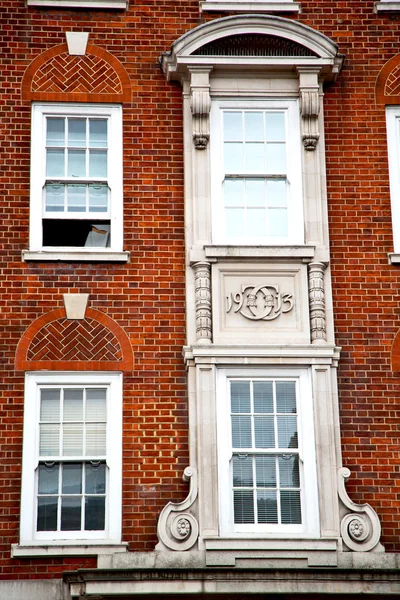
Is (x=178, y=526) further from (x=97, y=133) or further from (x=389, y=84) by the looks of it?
(x=389, y=84)

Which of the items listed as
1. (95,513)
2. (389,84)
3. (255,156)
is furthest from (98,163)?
(95,513)

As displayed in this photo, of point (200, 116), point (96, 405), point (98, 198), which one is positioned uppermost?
point (200, 116)

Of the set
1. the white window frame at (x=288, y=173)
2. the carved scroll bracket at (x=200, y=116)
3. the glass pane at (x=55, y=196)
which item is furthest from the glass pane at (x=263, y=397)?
the glass pane at (x=55, y=196)

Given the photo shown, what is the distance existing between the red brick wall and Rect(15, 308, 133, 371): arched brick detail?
5.1 inches

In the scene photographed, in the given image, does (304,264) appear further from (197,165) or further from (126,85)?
(126,85)

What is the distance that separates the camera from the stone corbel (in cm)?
1652

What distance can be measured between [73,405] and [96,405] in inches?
11.4

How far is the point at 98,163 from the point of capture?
1653 centimetres

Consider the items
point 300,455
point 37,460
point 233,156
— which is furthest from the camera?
point 233,156

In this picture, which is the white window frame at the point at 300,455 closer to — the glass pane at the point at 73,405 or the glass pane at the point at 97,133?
the glass pane at the point at 73,405

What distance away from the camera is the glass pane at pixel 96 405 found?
50.5ft

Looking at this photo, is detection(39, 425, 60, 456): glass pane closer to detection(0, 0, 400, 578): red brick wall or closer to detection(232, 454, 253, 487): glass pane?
detection(0, 0, 400, 578): red brick wall

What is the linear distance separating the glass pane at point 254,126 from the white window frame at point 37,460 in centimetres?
380

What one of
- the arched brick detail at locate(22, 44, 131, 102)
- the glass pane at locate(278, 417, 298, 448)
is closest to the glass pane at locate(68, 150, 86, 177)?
the arched brick detail at locate(22, 44, 131, 102)
